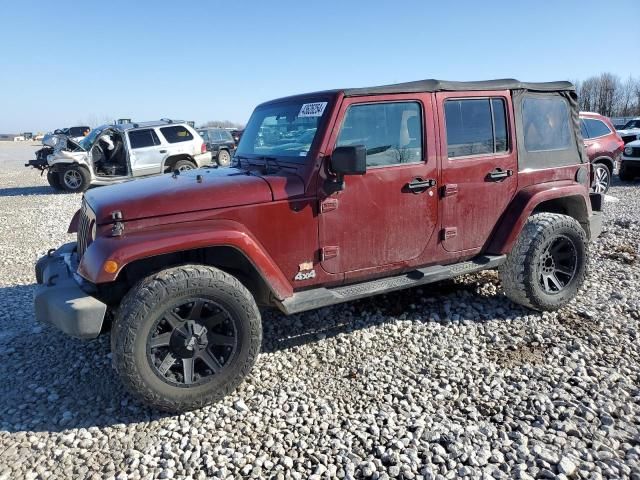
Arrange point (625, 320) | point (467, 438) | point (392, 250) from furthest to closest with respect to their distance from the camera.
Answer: point (625, 320)
point (392, 250)
point (467, 438)

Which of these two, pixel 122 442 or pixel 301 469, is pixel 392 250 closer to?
pixel 301 469

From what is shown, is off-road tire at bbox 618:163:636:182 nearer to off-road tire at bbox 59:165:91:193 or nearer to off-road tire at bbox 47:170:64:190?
off-road tire at bbox 59:165:91:193

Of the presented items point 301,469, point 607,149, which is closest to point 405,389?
point 301,469

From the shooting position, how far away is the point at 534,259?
421cm

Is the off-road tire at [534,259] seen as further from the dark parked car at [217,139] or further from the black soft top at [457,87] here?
the dark parked car at [217,139]

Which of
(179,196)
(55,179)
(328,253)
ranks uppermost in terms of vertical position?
(179,196)

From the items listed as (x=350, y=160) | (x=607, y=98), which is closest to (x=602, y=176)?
(x=350, y=160)

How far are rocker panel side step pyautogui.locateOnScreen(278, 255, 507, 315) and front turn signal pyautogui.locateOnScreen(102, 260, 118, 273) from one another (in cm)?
111

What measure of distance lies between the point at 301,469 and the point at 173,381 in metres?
1.01

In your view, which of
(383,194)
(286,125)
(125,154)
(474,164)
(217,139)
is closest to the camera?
(383,194)

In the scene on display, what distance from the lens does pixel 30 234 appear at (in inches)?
343

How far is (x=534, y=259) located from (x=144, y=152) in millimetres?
11291

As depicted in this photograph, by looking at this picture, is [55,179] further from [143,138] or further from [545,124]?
[545,124]

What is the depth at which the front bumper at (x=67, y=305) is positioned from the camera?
2.82 meters
